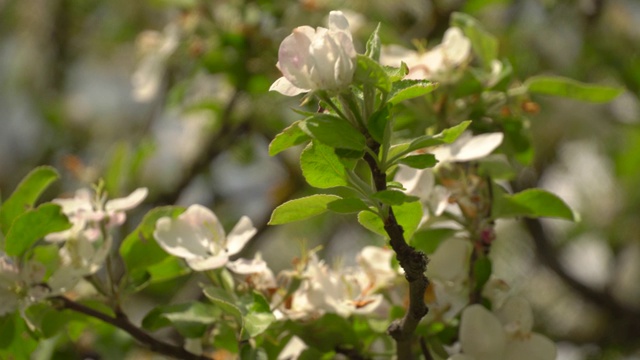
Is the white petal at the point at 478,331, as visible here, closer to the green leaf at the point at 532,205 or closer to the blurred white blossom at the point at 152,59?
the green leaf at the point at 532,205

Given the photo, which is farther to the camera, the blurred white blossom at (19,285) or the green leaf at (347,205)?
the blurred white blossom at (19,285)

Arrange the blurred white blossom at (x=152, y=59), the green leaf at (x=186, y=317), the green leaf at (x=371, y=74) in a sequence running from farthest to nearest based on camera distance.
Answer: the blurred white blossom at (x=152, y=59) < the green leaf at (x=186, y=317) < the green leaf at (x=371, y=74)

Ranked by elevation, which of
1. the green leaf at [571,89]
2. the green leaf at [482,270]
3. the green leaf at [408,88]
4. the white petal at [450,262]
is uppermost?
the green leaf at [408,88]

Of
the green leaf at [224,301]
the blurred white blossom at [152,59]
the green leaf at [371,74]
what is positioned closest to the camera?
the green leaf at [371,74]

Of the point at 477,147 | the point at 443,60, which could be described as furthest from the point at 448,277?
the point at 443,60

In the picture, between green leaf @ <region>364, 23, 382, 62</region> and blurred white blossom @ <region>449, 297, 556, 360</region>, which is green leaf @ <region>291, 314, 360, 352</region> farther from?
green leaf @ <region>364, 23, 382, 62</region>

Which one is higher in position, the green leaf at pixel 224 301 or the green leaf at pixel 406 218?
the green leaf at pixel 406 218

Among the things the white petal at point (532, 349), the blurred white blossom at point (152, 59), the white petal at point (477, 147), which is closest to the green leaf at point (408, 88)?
the white petal at point (477, 147)

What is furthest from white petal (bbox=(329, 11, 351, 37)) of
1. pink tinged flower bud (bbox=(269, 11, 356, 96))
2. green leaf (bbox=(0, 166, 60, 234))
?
green leaf (bbox=(0, 166, 60, 234))
